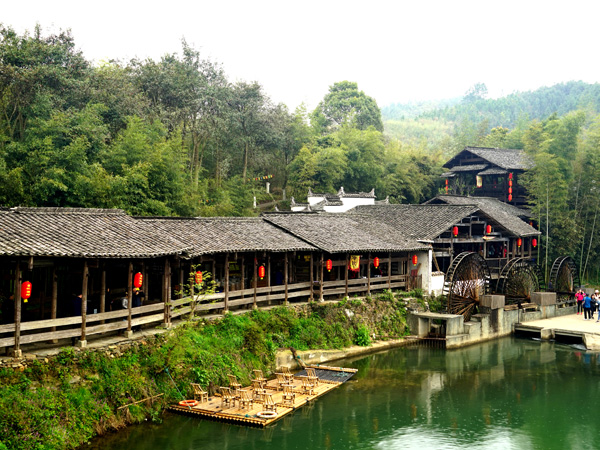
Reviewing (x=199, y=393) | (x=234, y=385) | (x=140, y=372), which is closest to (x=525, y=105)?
(x=234, y=385)

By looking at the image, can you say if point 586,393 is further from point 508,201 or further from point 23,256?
point 508,201

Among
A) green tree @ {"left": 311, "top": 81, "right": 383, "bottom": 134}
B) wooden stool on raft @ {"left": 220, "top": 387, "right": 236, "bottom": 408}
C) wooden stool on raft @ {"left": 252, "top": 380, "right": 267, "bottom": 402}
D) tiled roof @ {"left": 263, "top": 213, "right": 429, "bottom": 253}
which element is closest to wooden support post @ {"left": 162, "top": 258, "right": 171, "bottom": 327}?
wooden stool on raft @ {"left": 220, "top": 387, "right": 236, "bottom": 408}

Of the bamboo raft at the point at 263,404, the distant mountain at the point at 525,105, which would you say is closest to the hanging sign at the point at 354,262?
the bamboo raft at the point at 263,404

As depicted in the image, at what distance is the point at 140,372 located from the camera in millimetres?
15148

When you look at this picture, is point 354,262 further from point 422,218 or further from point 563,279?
point 563,279

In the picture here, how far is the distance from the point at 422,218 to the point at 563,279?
8.33 m

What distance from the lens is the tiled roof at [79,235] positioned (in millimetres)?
13523

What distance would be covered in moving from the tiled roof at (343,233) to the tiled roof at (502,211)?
25.5 feet

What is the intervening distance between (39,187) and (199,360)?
11865 millimetres

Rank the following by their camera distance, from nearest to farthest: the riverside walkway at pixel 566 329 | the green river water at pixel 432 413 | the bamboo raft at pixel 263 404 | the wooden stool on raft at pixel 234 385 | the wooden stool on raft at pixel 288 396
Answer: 1. the green river water at pixel 432 413
2. the bamboo raft at pixel 263 404
3. the wooden stool on raft at pixel 234 385
4. the wooden stool on raft at pixel 288 396
5. the riverside walkway at pixel 566 329

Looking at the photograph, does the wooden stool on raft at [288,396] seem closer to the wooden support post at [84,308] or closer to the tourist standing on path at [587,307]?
the wooden support post at [84,308]

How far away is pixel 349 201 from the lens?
39.6 metres

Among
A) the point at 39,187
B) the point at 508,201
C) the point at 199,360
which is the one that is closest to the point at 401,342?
the point at 199,360

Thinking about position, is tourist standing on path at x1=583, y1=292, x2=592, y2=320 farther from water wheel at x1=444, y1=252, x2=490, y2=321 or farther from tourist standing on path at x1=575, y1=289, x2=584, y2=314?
water wheel at x1=444, y1=252, x2=490, y2=321
